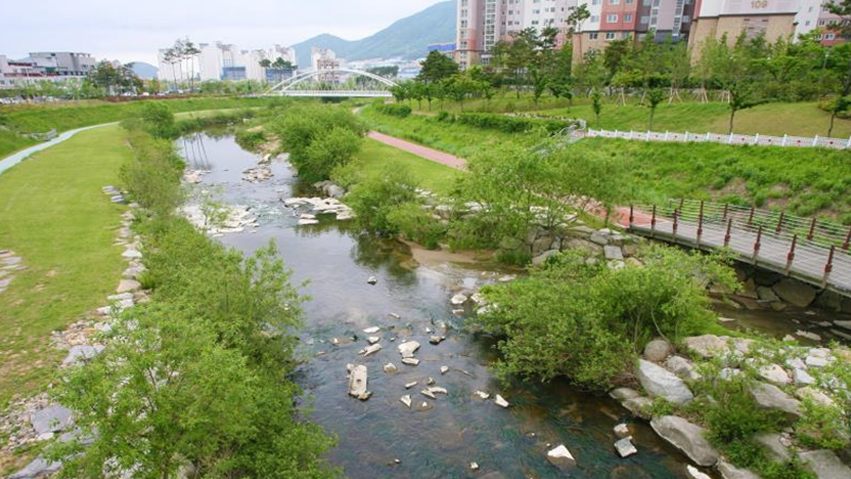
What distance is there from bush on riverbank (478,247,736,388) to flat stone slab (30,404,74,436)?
1037 cm

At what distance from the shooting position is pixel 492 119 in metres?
47.9

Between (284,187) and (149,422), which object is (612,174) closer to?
(149,422)

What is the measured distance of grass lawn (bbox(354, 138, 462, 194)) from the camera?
29.8 metres

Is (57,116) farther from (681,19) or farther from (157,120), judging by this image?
(681,19)

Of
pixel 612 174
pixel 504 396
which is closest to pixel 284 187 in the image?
pixel 612 174

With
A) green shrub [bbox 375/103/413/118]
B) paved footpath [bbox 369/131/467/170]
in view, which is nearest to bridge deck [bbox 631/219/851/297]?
paved footpath [bbox 369/131/467/170]

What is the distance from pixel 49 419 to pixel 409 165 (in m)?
29.0

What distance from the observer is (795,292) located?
1816 cm

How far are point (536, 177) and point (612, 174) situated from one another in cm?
333

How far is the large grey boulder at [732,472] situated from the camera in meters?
10.6

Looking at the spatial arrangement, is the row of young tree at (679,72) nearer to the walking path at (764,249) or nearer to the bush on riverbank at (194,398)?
the walking path at (764,249)

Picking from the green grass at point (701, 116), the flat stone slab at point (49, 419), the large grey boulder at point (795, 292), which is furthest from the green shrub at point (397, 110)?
the flat stone slab at point (49, 419)

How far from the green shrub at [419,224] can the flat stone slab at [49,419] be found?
17.4 metres

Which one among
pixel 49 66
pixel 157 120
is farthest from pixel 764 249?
pixel 49 66
